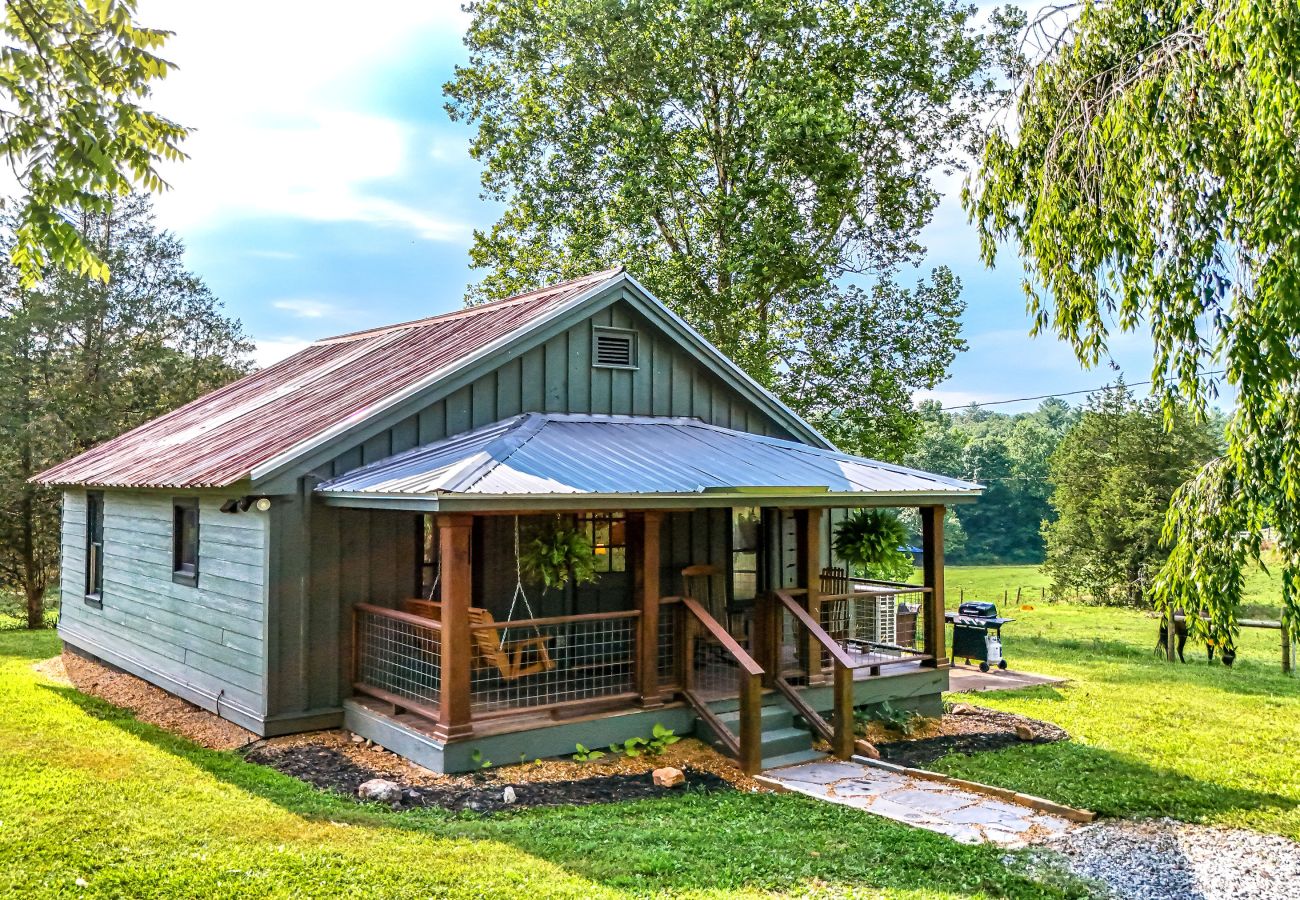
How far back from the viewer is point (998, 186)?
295 inches

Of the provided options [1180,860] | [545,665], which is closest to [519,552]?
[545,665]

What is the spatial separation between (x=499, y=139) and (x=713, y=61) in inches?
227

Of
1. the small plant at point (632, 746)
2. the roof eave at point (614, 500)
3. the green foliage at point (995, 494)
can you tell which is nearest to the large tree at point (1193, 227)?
the roof eave at point (614, 500)

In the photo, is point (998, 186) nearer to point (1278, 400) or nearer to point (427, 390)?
point (1278, 400)

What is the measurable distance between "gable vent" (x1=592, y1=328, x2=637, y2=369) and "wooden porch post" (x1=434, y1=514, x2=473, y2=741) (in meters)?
4.01

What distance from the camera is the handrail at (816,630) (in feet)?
34.2

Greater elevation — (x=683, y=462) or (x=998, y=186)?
(x=998, y=186)

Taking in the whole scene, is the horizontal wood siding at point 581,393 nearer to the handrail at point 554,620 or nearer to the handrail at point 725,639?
the handrail at point 554,620

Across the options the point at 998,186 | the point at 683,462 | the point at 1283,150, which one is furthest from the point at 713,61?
the point at 1283,150

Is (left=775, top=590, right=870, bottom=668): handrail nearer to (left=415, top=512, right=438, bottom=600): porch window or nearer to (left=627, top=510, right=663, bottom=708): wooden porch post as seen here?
(left=627, top=510, right=663, bottom=708): wooden porch post

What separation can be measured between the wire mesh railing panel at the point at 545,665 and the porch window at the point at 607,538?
72 cm

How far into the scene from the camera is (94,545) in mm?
14852

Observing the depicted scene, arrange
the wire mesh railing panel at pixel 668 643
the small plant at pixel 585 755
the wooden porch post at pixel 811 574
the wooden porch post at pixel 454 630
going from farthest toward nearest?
1. the wooden porch post at pixel 811 574
2. the wire mesh railing panel at pixel 668 643
3. the small plant at pixel 585 755
4. the wooden porch post at pixel 454 630

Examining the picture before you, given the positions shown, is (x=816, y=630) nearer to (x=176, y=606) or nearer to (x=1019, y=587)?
(x=176, y=606)
